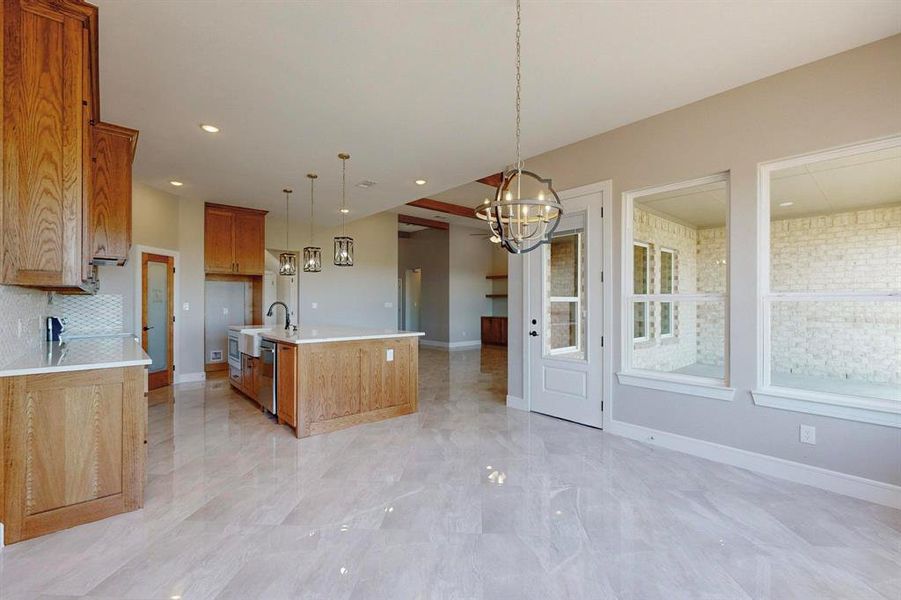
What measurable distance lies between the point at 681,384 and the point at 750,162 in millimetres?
1757

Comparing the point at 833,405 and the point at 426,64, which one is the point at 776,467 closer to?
the point at 833,405

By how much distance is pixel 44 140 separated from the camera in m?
2.10

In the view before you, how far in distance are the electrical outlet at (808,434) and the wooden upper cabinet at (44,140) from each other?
14.9 feet

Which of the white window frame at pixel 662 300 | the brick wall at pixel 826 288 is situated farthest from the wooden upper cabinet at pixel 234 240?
the brick wall at pixel 826 288

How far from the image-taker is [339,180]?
5230mm

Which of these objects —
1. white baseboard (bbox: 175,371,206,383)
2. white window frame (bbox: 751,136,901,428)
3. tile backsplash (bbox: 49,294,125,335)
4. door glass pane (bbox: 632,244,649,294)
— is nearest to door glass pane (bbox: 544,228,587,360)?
door glass pane (bbox: 632,244,649,294)

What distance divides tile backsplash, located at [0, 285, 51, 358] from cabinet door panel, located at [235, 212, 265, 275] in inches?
129

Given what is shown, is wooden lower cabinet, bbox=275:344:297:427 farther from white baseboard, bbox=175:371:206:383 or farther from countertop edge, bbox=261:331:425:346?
white baseboard, bbox=175:371:206:383

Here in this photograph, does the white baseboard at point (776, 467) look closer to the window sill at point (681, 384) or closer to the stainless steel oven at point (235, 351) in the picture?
the window sill at point (681, 384)

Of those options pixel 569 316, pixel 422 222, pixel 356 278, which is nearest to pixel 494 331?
pixel 422 222

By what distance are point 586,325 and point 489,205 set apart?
2431 mm

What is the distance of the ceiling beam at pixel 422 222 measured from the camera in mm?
9469

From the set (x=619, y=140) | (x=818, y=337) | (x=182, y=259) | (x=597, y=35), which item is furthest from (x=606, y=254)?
(x=182, y=259)

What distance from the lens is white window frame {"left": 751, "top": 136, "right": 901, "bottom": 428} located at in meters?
2.51
